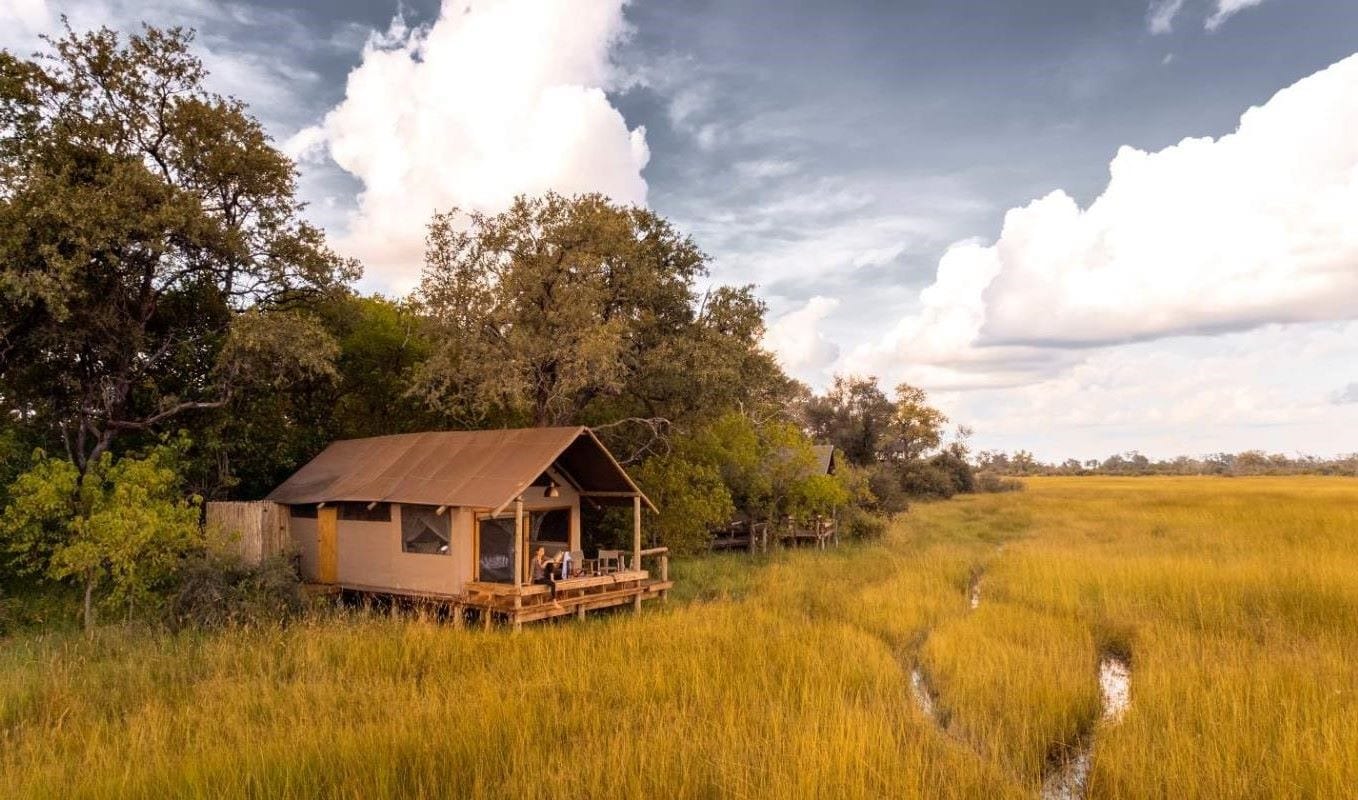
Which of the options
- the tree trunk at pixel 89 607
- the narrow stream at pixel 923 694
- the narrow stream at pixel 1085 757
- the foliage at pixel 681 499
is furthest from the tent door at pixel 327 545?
the narrow stream at pixel 1085 757

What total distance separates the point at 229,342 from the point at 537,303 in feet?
24.1

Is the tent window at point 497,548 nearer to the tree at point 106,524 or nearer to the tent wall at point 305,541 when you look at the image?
the tent wall at point 305,541

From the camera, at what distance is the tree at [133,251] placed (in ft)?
53.1

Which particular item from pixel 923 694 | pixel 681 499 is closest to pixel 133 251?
pixel 681 499

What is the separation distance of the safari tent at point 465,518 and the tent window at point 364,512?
1.1 inches

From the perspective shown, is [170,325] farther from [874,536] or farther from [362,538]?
[874,536]

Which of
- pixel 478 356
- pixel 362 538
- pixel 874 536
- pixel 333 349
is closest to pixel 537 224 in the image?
pixel 478 356

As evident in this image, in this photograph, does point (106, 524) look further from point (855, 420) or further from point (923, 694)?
point (855, 420)

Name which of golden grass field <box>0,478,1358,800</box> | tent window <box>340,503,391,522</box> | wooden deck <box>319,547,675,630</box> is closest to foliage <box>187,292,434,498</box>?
tent window <box>340,503,391,522</box>

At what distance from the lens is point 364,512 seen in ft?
58.0

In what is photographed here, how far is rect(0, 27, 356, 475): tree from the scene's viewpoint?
53.1ft

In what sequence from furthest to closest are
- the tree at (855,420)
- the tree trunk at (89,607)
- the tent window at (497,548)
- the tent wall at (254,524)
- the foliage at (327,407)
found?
the tree at (855,420) → the foliage at (327,407) → the tent wall at (254,524) → the tent window at (497,548) → the tree trunk at (89,607)

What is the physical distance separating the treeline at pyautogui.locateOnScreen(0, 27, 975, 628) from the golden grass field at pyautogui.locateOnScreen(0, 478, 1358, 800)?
14.2 ft

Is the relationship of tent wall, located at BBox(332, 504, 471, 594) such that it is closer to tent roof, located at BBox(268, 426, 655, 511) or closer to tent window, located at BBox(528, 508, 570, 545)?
tent roof, located at BBox(268, 426, 655, 511)
